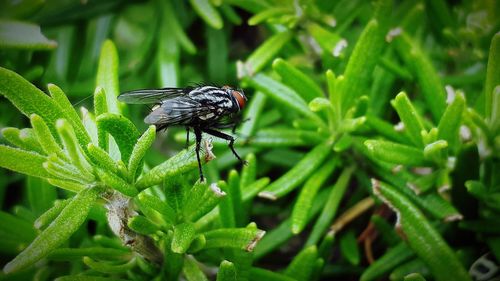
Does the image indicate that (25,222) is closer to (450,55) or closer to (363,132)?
(363,132)

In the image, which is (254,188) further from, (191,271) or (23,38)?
(23,38)

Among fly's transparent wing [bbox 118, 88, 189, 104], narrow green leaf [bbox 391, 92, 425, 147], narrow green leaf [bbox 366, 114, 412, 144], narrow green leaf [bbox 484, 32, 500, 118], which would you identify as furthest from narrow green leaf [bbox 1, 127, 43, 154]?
narrow green leaf [bbox 484, 32, 500, 118]

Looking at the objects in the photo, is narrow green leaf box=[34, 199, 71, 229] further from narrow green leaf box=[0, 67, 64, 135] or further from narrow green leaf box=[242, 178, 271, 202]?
narrow green leaf box=[242, 178, 271, 202]

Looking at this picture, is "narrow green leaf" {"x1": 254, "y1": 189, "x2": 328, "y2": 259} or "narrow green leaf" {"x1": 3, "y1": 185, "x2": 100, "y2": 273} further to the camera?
"narrow green leaf" {"x1": 254, "y1": 189, "x2": 328, "y2": 259}

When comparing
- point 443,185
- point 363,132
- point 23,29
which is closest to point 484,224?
point 443,185

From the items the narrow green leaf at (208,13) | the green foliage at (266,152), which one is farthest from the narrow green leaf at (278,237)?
the narrow green leaf at (208,13)
